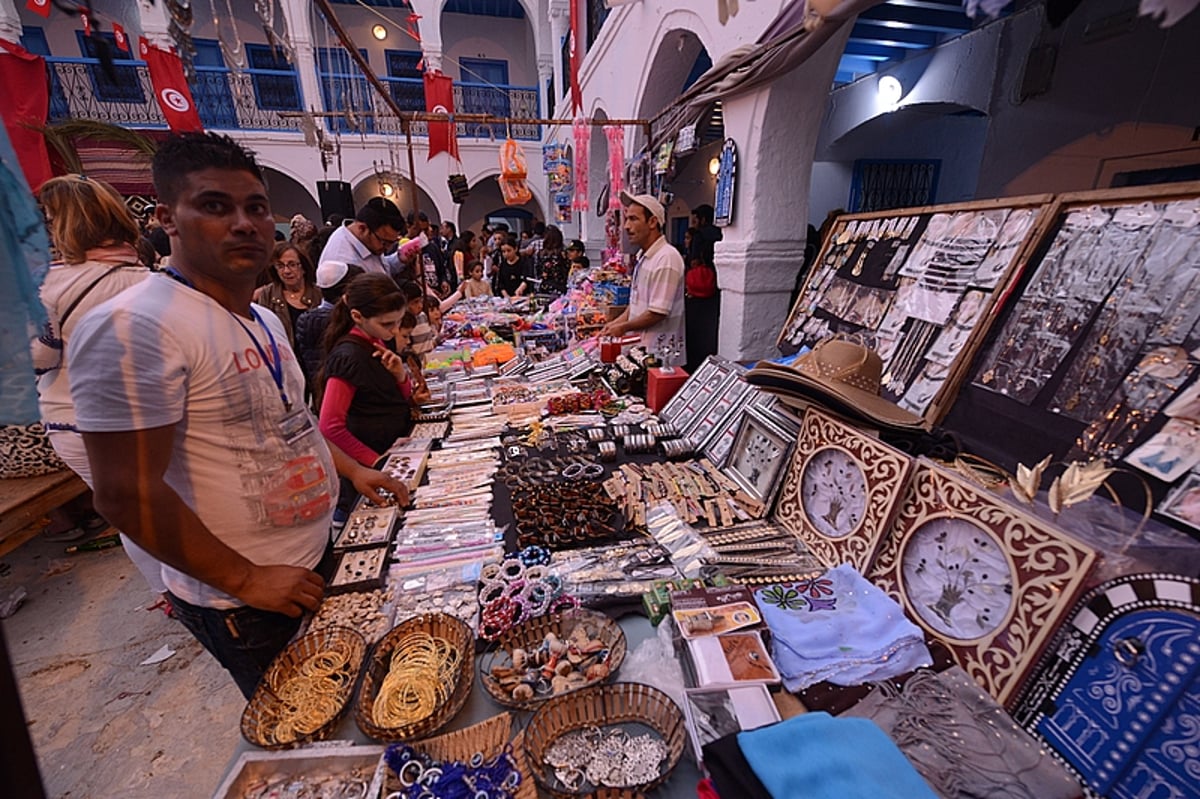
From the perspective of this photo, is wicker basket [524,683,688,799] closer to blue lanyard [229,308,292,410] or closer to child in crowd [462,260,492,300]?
blue lanyard [229,308,292,410]

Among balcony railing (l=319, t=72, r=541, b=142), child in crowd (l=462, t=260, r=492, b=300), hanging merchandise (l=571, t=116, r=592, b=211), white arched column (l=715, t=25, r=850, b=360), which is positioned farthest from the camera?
balcony railing (l=319, t=72, r=541, b=142)

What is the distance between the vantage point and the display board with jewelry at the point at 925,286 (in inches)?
81.9

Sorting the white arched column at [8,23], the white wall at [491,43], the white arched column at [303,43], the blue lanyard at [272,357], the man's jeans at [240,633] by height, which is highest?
the white wall at [491,43]

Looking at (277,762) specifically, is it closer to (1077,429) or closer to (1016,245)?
(1077,429)

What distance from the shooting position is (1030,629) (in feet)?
3.85

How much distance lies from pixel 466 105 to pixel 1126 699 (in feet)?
63.1

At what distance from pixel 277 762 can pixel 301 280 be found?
400 cm

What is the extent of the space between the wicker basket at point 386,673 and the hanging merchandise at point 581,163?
6.99 metres

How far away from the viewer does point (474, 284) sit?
8773 millimetres

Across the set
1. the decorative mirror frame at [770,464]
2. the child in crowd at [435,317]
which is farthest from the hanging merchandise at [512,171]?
the decorative mirror frame at [770,464]

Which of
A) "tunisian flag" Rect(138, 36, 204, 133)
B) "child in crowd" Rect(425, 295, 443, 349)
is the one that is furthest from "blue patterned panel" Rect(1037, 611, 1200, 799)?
"tunisian flag" Rect(138, 36, 204, 133)

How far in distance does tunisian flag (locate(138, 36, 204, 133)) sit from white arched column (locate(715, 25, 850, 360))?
237 inches

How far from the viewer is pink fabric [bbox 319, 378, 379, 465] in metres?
2.43

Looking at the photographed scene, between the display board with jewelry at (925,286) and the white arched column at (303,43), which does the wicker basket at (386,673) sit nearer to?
the display board with jewelry at (925,286)
